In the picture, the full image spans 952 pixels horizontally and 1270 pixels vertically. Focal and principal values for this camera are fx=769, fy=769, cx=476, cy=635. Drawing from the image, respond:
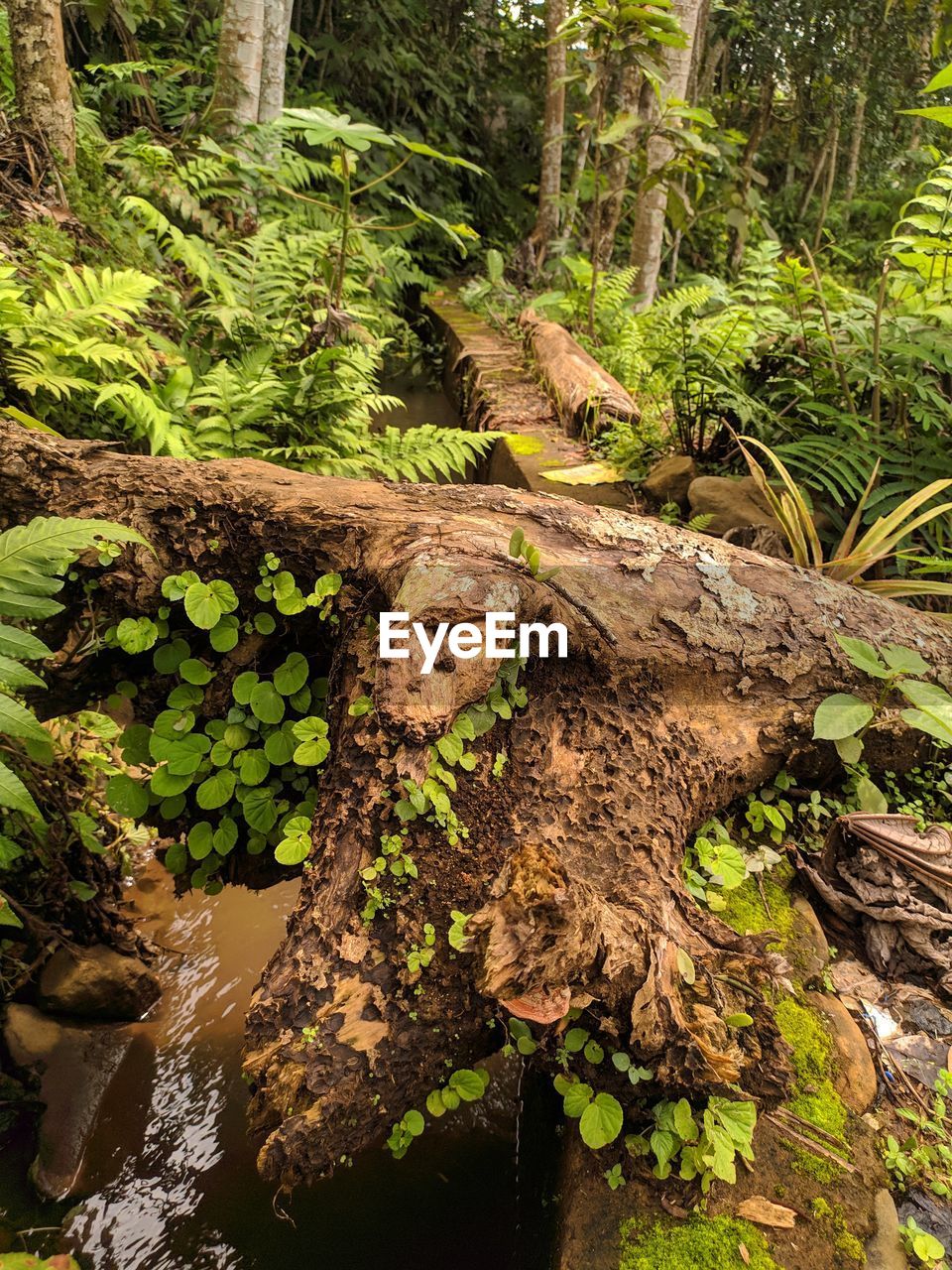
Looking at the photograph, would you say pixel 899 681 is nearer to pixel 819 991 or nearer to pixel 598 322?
pixel 819 991

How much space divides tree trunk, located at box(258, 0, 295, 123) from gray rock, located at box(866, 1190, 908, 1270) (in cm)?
782

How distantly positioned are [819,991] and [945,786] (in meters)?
1.06

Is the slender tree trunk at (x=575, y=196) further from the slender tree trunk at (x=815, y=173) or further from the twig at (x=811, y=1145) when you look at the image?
the twig at (x=811, y=1145)

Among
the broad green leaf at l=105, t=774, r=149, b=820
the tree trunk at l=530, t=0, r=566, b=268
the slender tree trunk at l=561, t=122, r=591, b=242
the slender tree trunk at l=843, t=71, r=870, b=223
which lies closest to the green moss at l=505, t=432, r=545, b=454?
the broad green leaf at l=105, t=774, r=149, b=820

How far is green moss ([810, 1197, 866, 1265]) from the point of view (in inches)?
62.4

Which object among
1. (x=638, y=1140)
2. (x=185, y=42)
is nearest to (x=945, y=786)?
(x=638, y=1140)

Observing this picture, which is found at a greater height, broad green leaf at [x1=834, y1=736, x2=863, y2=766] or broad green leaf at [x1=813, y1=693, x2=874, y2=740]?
broad green leaf at [x1=813, y1=693, x2=874, y2=740]

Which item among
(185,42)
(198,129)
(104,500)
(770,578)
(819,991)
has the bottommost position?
(819,991)

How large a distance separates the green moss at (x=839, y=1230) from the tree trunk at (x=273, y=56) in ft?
25.5

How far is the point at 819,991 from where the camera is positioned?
2119 millimetres

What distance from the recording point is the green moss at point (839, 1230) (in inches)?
62.4

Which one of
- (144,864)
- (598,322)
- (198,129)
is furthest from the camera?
(598,322)

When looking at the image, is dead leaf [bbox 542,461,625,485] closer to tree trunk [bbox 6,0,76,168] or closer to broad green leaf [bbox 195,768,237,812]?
broad green leaf [bbox 195,768,237,812]

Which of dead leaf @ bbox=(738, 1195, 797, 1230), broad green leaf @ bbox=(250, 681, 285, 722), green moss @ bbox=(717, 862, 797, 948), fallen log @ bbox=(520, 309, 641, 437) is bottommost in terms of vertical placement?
dead leaf @ bbox=(738, 1195, 797, 1230)
